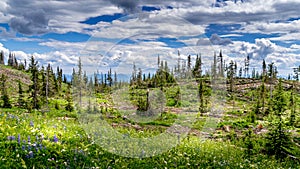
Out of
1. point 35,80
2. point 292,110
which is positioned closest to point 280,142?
point 292,110

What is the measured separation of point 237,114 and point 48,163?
40247 mm

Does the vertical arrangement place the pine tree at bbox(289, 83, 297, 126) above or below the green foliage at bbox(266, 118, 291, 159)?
below

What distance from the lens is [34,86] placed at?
3594 cm

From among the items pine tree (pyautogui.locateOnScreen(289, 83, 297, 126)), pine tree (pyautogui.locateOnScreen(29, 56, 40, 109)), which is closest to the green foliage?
pine tree (pyautogui.locateOnScreen(289, 83, 297, 126))

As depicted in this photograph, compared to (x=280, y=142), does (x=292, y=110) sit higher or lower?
lower

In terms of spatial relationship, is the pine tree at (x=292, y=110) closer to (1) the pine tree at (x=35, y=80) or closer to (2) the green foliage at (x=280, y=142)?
(2) the green foliage at (x=280, y=142)

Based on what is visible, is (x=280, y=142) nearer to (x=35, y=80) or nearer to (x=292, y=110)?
(x=292, y=110)

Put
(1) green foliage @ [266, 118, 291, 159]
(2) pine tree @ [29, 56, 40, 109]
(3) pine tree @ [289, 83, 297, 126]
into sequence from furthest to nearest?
(2) pine tree @ [29, 56, 40, 109] < (3) pine tree @ [289, 83, 297, 126] < (1) green foliage @ [266, 118, 291, 159]

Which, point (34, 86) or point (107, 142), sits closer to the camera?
point (107, 142)

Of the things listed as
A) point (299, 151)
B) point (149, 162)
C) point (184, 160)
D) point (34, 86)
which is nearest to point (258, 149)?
point (299, 151)

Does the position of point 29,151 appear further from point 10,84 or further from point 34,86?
point 10,84

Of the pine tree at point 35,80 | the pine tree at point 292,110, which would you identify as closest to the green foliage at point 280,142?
the pine tree at point 292,110

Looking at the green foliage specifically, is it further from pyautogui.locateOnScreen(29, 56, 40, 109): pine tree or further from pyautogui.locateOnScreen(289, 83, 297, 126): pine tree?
pyautogui.locateOnScreen(29, 56, 40, 109): pine tree

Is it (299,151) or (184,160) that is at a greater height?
(184,160)
